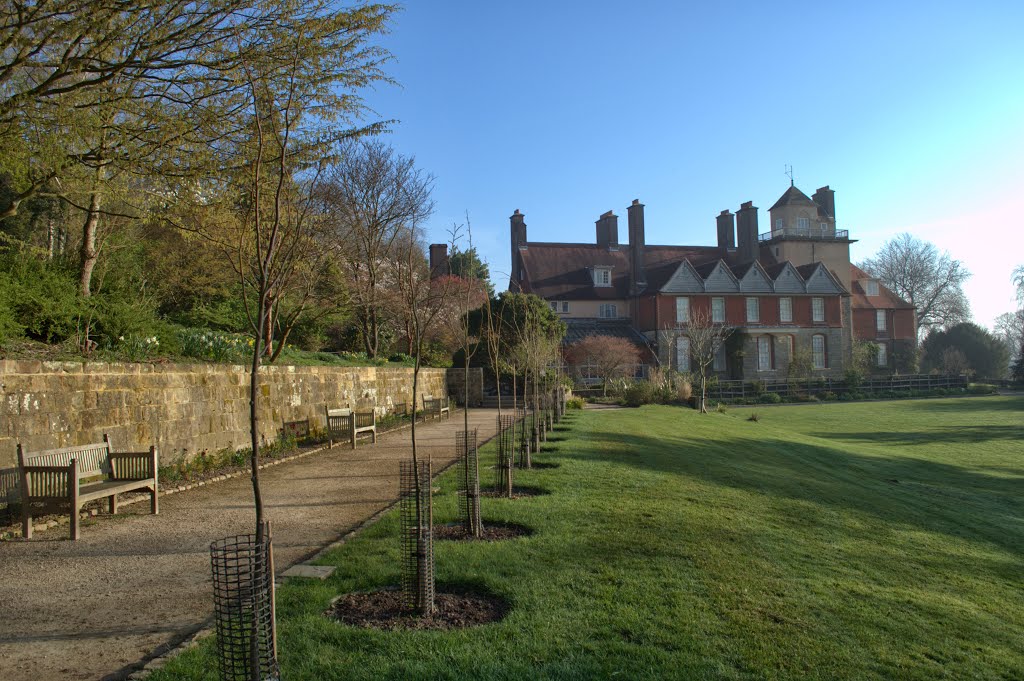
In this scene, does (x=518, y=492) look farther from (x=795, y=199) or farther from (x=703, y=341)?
(x=795, y=199)

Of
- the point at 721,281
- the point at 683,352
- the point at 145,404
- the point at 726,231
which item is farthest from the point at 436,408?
the point at 726,231

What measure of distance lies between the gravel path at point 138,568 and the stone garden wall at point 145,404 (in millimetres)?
973

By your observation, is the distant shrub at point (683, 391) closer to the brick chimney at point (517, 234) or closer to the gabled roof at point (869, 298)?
the brick chimney at point (517, 234)

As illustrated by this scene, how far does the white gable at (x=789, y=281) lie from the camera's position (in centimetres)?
5122

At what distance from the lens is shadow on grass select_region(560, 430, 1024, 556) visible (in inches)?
385

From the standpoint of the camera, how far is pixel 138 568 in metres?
5.65

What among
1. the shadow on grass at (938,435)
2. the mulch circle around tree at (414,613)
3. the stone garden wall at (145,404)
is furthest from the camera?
the shadow on grass at (938,435)

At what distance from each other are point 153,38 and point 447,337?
2771cm

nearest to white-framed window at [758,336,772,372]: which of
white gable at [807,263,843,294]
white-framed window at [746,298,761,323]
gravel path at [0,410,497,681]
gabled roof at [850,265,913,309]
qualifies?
white-framed window at [746,298,761,323]

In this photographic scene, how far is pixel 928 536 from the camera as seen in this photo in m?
8.49

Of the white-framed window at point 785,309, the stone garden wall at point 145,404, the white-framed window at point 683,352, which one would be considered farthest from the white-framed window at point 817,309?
the stone garden wall at point 145,404

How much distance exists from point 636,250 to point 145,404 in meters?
46.7

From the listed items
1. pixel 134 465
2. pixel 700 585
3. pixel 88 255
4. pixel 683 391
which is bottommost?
pixel 700 585

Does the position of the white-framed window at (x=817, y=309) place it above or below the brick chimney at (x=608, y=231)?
below
